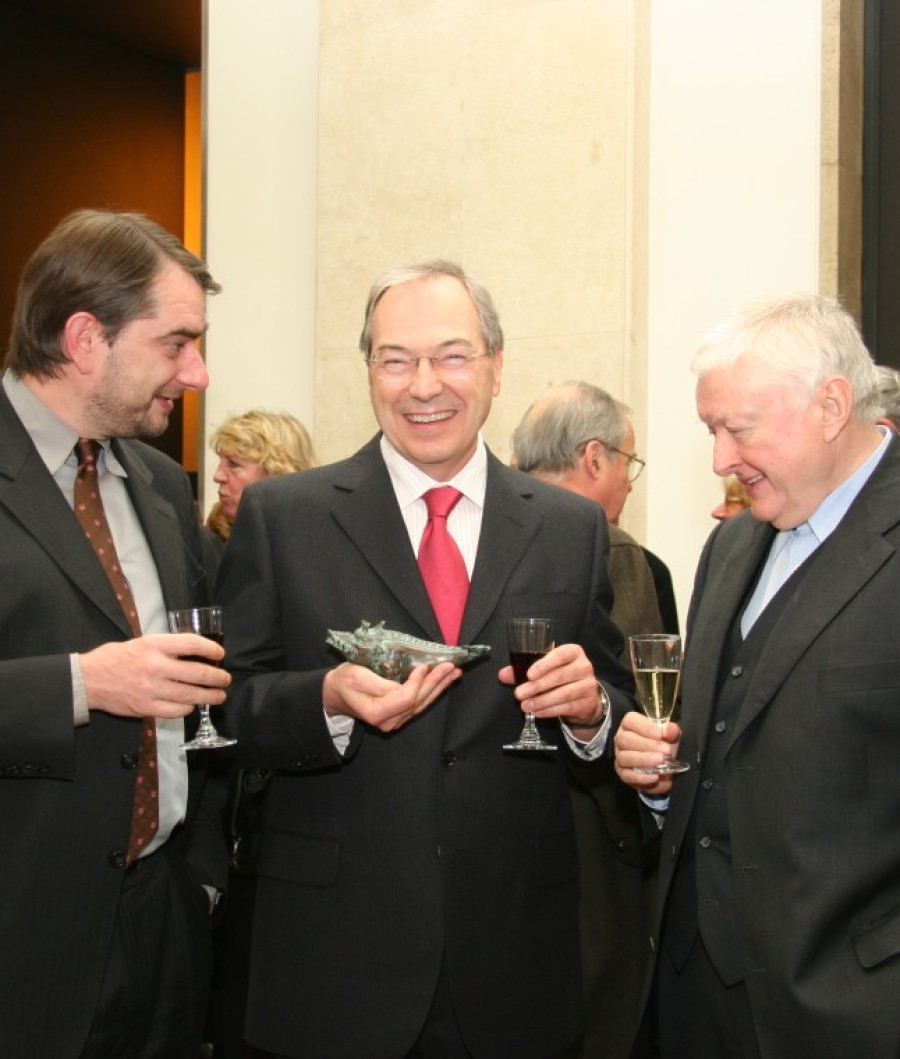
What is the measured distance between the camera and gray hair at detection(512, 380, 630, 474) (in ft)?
13.2

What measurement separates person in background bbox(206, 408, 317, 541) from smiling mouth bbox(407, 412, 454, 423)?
96.2 inches

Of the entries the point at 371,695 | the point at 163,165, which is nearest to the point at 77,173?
the point at 163,165

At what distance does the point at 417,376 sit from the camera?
262 cm

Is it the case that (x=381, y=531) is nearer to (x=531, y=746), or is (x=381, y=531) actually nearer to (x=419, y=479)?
(x=419, y=479)

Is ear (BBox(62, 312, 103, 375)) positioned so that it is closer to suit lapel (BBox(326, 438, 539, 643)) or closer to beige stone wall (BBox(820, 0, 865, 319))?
suit lapel (BBox(326, 438, 539, 643))

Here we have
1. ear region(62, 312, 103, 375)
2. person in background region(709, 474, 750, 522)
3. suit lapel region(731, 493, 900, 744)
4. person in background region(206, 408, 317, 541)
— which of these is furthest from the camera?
person in background region(206, 408, 317, 541)

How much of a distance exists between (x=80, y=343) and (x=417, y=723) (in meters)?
1.00

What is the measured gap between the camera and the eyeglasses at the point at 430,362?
8.68 feet

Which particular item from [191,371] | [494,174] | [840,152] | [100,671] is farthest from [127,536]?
[840,152]

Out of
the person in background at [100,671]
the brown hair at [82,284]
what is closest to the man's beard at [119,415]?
the person in background at [100,671]

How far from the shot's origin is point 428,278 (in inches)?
105

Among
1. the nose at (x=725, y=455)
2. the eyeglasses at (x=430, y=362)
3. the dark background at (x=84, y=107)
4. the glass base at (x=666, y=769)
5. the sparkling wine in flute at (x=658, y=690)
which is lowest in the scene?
the glass base at (x=666, y=769)

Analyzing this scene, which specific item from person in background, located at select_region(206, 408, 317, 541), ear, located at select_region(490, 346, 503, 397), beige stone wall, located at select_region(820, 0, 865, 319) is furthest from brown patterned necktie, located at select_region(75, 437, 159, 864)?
beige stone wall, located at select_region(820, 0, 865, 319)

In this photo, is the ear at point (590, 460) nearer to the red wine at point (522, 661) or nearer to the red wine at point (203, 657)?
the red wine at point (522, 661)
